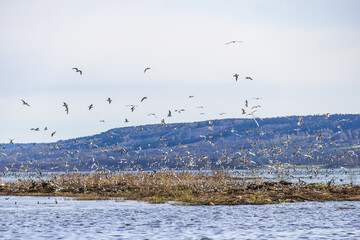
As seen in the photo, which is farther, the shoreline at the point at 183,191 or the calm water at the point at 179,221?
the shoreline at the point at 183,191

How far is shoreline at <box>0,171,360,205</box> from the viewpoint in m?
42.9

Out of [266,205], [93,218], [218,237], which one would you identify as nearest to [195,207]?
[266,205]

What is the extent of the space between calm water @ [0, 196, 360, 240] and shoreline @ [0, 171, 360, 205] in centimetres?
261

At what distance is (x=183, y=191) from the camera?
4675cm

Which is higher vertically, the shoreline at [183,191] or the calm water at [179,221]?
the shoreline at [183,191]

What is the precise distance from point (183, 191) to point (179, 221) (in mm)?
15270

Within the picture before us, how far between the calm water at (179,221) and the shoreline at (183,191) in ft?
8.57

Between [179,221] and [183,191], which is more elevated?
[183,191]

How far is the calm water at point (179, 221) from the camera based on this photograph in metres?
26.5

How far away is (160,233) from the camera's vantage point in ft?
88.7

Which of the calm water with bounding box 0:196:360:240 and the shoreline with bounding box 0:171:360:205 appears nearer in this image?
the calm water with bounding box 0:196:360:240

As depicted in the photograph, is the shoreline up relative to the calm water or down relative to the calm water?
up

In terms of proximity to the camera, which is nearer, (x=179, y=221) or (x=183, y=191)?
(x=179, y=221)

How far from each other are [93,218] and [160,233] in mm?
7610
